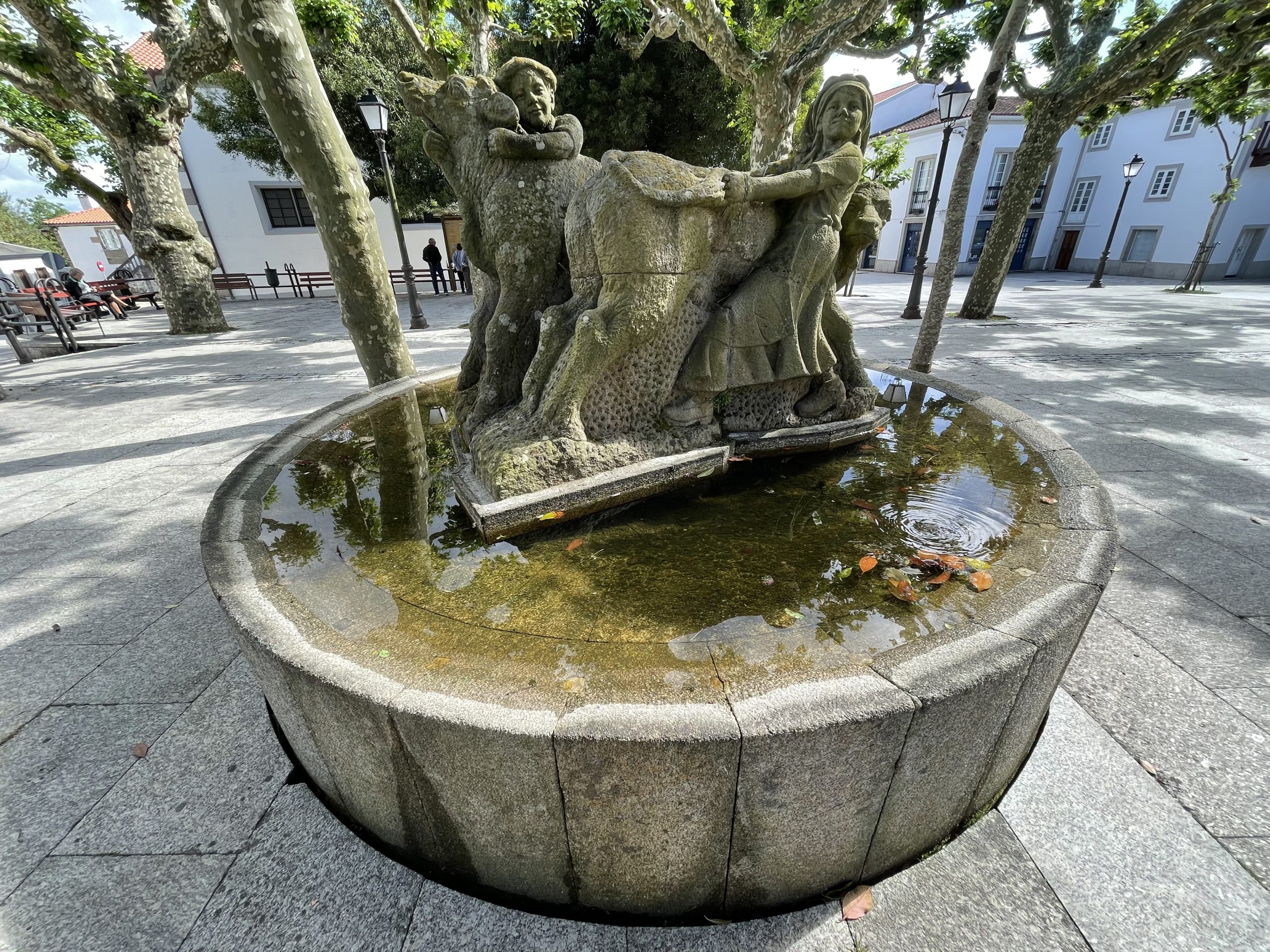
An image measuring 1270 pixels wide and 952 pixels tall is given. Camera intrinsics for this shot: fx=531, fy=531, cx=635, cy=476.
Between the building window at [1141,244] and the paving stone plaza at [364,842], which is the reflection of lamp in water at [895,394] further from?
the building window at [1141,244]

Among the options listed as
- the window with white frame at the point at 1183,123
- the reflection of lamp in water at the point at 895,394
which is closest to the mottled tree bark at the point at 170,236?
the reflection of lamp in water at the point at 895,394

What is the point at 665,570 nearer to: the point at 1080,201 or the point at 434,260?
the point at 434,260

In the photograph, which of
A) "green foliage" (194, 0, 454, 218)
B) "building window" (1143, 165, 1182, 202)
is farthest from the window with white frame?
"green foliage" (194, 0, 454, 218)

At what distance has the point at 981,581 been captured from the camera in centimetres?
213

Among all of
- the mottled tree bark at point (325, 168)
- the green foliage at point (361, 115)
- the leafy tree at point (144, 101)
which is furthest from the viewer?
the green foliage at point (361, 115)

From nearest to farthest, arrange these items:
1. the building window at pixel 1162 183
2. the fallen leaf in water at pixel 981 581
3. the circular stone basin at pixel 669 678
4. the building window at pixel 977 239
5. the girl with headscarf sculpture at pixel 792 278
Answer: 1. the circular stone basin at pixel 669 678
2. the fallen leaf in water at pixel 981 581
3. the girl with headscarf sculpture at pixel 792 278
4. the building window at pixel 1162 183
5. the building window at pixel 977 239

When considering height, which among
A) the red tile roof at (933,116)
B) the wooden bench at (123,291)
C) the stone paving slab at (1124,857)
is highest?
the red tile roof at (933,116)

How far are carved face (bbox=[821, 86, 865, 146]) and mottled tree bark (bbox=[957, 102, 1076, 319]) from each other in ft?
31.1

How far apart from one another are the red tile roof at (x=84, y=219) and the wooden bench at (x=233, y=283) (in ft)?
71.2

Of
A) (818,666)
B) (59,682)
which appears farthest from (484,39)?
(818,666)

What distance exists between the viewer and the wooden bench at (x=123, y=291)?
58.4 ft

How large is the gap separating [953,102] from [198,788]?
12741 mm

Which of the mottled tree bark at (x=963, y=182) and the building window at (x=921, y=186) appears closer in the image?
the mottled tree bark at (x=963, y=182)

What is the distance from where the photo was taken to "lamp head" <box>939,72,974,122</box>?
9164 millimetres
